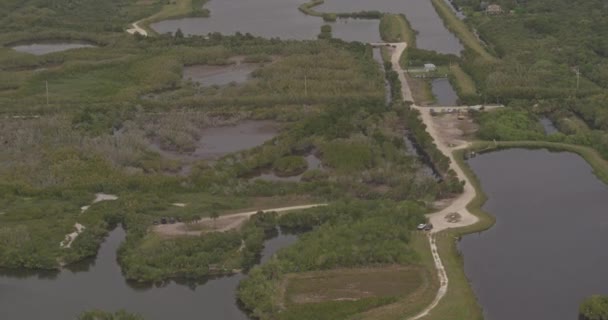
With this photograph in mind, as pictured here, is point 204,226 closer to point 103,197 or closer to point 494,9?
point 103,197

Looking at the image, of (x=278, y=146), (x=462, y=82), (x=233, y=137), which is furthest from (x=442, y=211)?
(x=462, y=82)

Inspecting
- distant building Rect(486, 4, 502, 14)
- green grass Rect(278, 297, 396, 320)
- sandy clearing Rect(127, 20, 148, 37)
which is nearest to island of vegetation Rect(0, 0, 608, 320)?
green grass Rect(278, 297, 396, 320)

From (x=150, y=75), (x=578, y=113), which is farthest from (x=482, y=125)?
(x=150, y=75)

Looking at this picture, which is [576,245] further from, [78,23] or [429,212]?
[78,23]

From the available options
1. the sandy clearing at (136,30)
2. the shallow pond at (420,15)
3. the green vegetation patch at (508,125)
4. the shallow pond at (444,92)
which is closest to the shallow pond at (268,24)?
the sandy clearing at (136,30)

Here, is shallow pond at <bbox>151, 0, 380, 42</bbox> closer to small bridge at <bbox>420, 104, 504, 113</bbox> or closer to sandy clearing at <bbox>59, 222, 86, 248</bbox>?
small bridge at <bbox>420, 104, 504, 113</bbox>

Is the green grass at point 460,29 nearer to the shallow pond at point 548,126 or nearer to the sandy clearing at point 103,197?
the shallow pond at point 548,126
